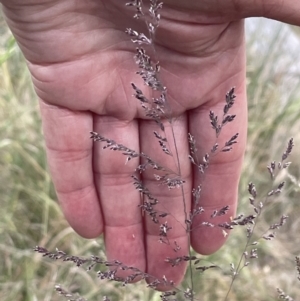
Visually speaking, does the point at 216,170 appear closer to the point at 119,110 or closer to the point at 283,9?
the point at 119,110

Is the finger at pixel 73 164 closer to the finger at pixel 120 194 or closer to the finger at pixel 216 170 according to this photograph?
the finger at pixel 120 194

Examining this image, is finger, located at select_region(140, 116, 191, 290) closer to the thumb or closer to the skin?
the skin

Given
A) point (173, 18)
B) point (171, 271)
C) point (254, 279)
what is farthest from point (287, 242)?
point (173, 18)

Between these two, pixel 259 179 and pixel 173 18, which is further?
pixel 259 179

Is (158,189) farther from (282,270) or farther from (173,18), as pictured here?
(282,270)

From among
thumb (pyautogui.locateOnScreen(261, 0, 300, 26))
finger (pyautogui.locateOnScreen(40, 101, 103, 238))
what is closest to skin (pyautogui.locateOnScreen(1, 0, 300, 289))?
finger (pyautogui.locateOnScreen(40, 101, 103, 238))

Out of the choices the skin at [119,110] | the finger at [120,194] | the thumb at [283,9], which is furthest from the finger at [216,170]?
the thumb at [283,9]
